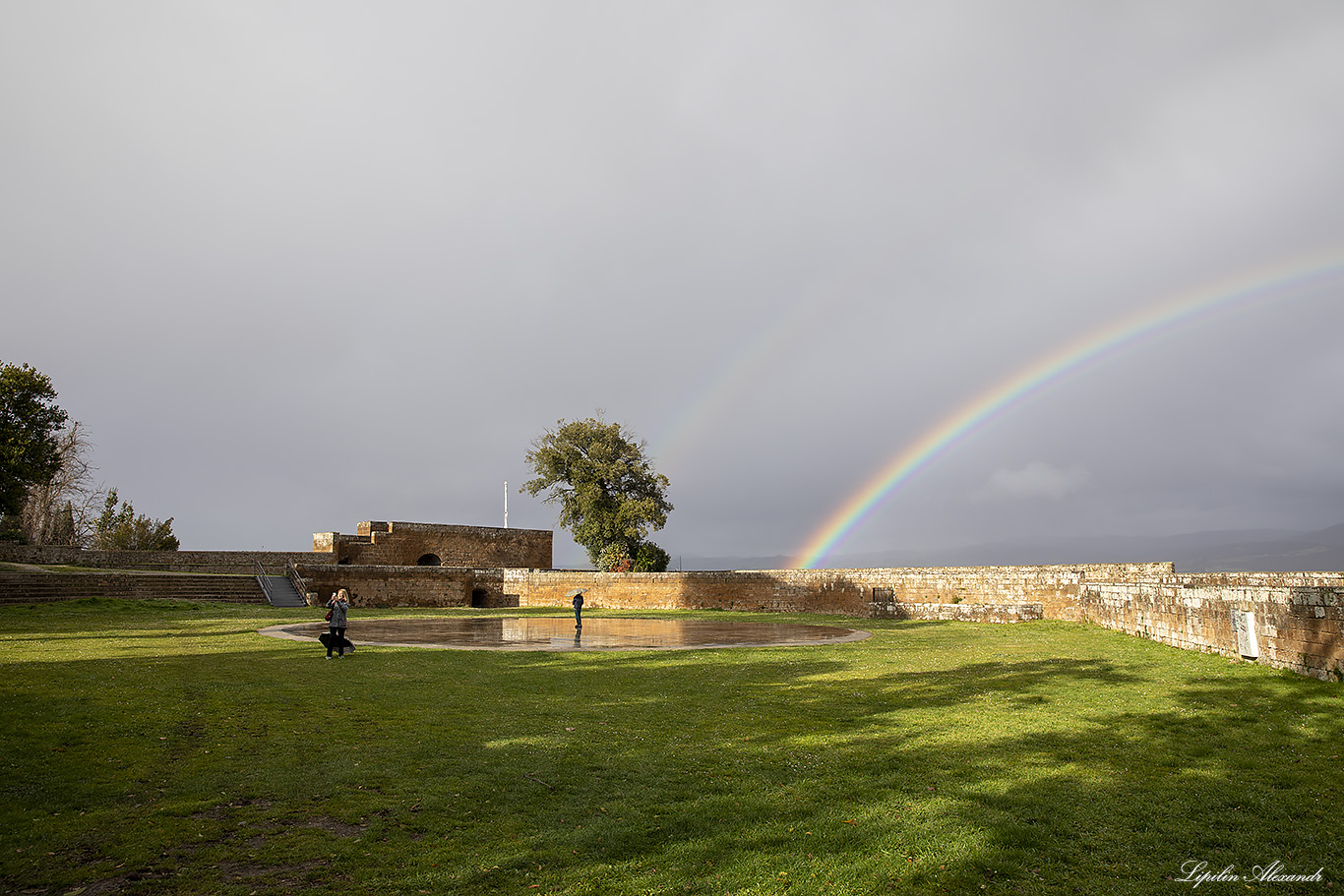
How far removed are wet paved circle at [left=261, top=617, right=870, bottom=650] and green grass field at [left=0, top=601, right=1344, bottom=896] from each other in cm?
547

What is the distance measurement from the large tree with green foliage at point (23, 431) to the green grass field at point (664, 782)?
22.3 metres

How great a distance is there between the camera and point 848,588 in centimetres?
2889

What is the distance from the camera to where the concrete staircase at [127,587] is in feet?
81.2

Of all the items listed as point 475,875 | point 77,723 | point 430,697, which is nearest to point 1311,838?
point 475,875

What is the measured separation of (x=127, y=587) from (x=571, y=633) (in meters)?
19.1

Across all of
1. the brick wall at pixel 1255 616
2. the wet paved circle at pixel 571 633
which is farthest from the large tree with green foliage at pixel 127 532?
the brick wall at pixel 1255 616

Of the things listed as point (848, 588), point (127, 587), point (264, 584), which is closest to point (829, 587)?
point (848, 588)

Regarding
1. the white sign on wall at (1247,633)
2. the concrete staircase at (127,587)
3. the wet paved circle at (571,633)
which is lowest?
the wet paved circle at (571,633)

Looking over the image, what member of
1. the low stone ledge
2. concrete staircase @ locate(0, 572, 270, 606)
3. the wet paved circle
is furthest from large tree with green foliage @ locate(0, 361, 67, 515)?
the low stone ledge

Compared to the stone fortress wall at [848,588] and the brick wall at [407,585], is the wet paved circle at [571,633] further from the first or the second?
the brick wall at [407,585]

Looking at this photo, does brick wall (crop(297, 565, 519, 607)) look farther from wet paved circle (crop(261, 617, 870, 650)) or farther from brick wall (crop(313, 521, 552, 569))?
wet paved circle (crop(261, 617, 870, 650))

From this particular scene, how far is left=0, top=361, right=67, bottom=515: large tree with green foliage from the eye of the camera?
90.5 ft

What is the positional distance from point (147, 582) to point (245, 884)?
30159 millimetres

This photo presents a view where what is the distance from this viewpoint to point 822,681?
10.9 m
